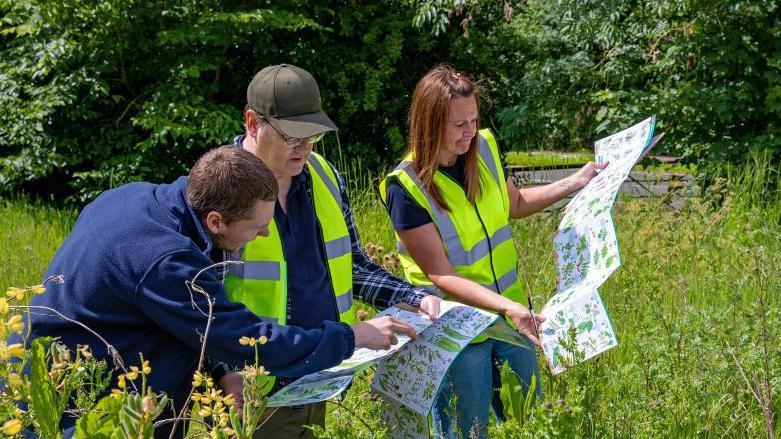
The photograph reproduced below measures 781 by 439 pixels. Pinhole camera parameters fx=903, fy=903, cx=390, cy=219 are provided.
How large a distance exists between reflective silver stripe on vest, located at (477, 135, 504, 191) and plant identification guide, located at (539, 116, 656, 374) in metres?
0.29

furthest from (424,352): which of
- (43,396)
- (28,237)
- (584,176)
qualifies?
(28,237)

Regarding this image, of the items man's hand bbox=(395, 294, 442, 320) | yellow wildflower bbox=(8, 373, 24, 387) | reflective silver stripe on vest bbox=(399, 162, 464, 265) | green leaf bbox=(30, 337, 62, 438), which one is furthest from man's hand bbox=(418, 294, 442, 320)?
yellow wildflower bbox=(8, 373, 24, 387)

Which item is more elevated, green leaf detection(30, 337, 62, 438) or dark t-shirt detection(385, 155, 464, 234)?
green leaf detection(30, 337, 62, 438)

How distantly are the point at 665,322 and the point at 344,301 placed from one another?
4.15 ft

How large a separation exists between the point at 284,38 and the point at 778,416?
684cm

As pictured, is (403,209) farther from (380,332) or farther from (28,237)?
(28,237)

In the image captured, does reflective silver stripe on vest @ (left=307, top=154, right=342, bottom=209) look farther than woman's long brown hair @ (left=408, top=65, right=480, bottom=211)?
No

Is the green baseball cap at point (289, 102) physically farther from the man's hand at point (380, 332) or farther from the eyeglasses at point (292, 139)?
the man's hand at point (380, 332)

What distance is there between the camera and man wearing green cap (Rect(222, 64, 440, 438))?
98.1 inches

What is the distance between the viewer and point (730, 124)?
8.06 metres

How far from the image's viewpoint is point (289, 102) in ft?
8.59

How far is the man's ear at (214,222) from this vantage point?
217 cm

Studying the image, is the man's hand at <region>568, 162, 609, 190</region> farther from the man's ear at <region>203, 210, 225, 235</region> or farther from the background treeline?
the background treeline

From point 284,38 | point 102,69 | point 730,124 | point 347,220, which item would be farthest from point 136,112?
point 347,220
